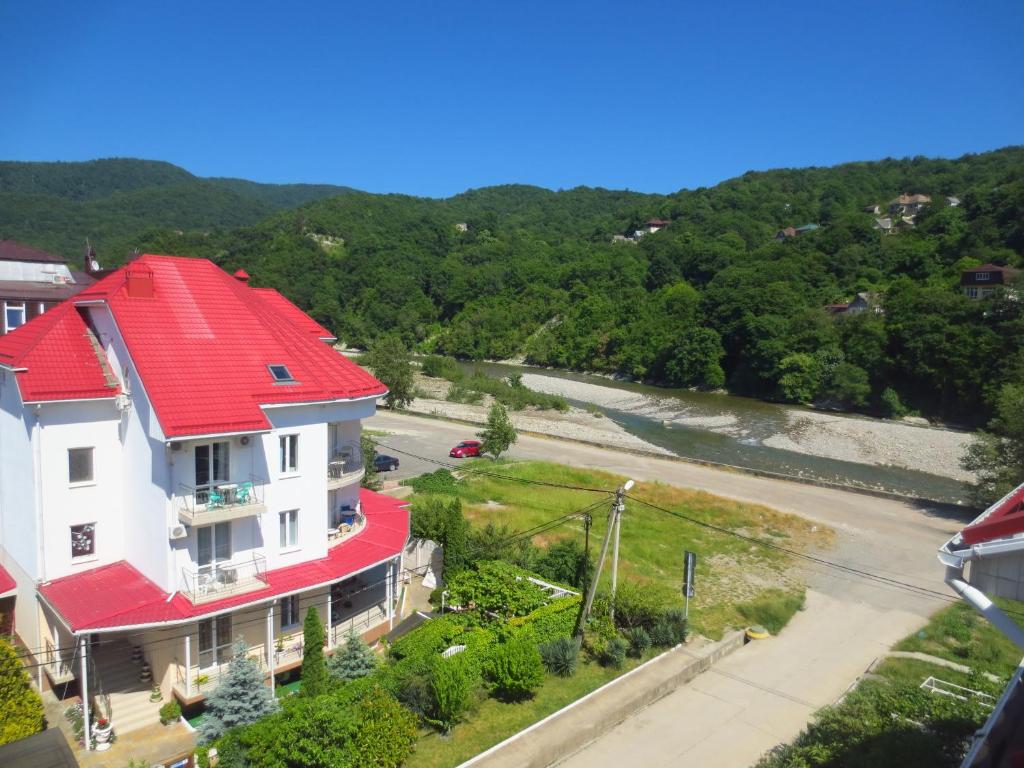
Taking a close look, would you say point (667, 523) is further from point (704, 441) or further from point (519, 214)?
point (519, 214)

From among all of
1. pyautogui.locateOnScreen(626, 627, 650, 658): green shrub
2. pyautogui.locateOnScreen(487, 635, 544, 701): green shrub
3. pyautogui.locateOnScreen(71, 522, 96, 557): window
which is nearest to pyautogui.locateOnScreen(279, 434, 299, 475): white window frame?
pyautogui.locateOnScreen(71, 522, 96, 557): window

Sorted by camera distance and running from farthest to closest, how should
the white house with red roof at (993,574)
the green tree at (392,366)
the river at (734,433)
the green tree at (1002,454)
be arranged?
the green tree at (392,366) → the river at (734,433) → the green tree at (1002,454) → the white house with red roof at (993,574)

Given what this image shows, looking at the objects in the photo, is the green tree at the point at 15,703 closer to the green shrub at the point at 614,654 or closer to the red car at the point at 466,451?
the green shrub at the point at 614,654

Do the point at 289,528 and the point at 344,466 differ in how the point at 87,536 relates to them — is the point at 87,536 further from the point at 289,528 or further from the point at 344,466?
the point at 344,466

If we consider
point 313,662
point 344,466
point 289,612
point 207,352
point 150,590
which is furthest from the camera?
point 344,466

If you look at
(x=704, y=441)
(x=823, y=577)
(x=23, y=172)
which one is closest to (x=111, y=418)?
(x=823, y=577)

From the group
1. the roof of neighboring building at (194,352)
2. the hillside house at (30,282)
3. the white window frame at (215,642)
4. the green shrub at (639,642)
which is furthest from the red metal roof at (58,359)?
the green shrub at (639,642)

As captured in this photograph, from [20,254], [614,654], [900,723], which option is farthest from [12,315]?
[900,723]
